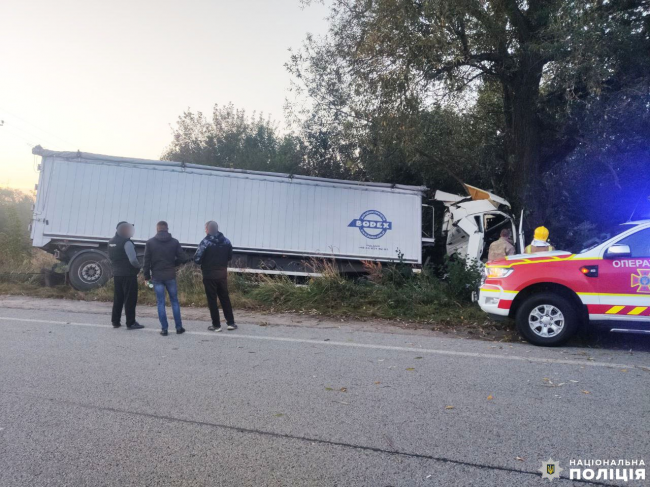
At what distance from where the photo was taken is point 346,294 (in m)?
10.2

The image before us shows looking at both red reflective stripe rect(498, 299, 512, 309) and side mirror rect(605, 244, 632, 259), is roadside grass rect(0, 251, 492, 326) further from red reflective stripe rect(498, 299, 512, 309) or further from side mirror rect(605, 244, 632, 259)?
side mirror rect(605, 244, 632, 259)

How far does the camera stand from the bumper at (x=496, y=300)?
23.4 feet

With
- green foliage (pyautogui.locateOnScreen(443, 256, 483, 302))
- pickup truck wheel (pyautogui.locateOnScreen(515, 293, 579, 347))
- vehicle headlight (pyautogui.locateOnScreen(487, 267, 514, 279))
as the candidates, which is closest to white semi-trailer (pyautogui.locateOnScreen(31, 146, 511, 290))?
green foliage (pyautogui.locateOnScreen(443, 256, 483, 302))

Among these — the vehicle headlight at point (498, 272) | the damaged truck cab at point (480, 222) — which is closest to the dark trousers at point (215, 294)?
the vehicle headlight at point (498, 272)

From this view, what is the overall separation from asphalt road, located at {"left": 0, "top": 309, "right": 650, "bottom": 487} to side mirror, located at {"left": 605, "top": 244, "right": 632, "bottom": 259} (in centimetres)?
133

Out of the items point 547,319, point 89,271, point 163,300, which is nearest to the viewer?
point 547,319

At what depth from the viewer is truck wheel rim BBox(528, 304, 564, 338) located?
6.75 m

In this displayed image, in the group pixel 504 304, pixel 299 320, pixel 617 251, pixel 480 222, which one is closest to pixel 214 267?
pixel 299 320

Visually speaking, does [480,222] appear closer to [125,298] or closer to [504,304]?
[504,304]

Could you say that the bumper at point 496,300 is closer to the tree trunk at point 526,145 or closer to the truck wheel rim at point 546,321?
the truck wheel rim at point 546,321

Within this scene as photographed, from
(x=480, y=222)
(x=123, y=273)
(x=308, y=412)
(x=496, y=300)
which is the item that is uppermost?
(x=480, y=222)

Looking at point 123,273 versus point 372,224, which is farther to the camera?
point 372,224

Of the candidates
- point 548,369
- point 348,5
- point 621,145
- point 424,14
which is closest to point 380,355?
point 548,369

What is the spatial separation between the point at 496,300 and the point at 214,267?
14.5 feet
